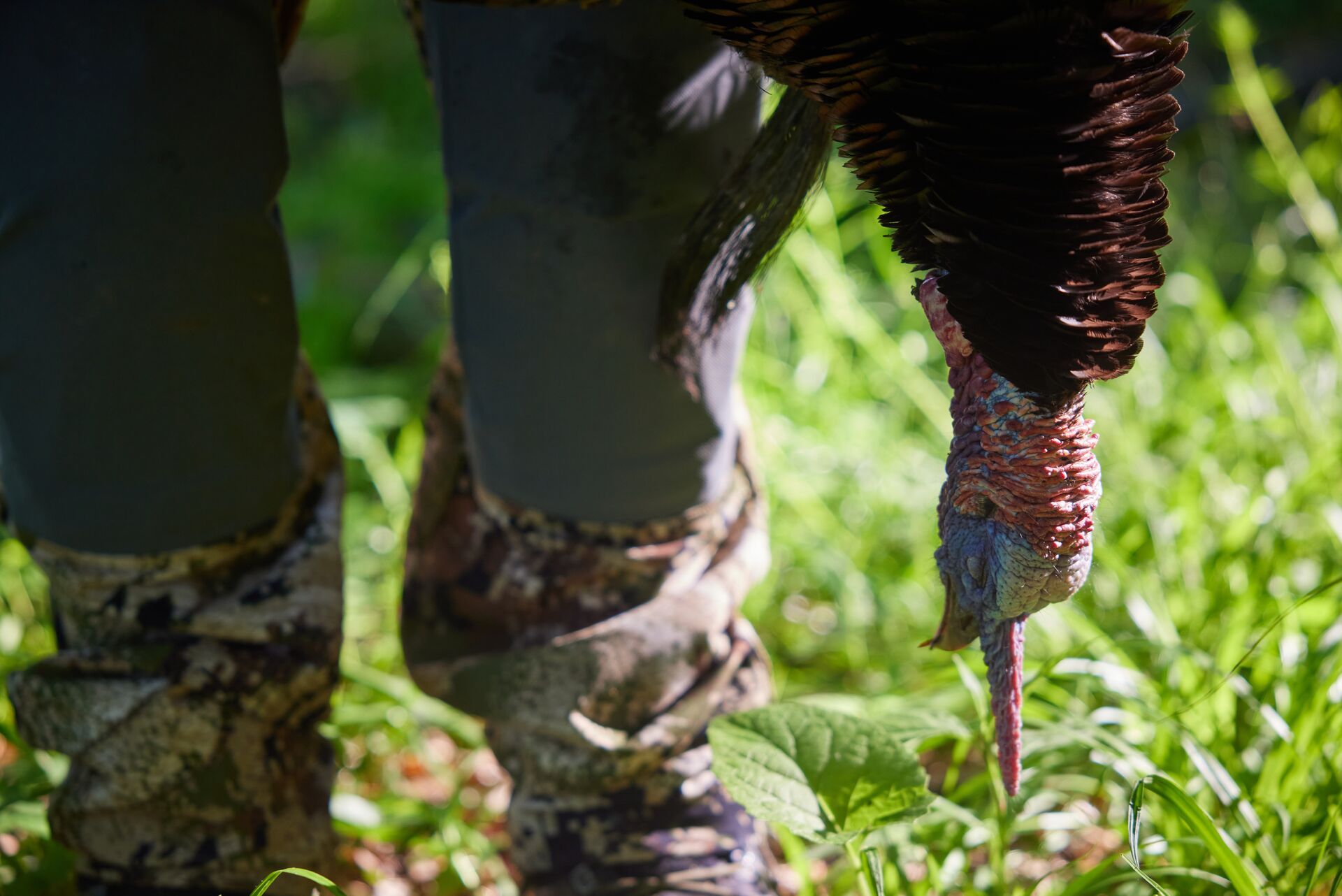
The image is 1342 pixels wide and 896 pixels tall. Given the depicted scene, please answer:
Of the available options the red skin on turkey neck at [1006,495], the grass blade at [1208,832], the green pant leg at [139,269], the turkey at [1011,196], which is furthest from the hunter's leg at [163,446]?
the grass blade at [1208,832]

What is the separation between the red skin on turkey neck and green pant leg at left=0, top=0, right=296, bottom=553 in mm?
525

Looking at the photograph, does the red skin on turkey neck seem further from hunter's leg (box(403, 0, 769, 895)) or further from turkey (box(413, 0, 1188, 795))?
hunter's leg (box(403, 0, 769, 895))

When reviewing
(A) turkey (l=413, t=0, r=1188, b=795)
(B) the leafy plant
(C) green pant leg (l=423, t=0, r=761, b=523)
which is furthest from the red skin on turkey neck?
(C) green pant leg (l=423, t=0, r=761, b=523)

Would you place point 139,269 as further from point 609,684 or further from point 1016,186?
point 1016,186

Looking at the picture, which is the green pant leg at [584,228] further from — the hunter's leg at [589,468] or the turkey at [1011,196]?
the turkey at [1011,196]

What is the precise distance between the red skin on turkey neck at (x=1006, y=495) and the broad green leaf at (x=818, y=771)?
0.50ft

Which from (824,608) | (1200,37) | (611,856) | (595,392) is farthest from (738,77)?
(1200,37)

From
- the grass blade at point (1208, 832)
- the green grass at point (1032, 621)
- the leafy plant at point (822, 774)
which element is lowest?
the green grass at point (1032, 621)

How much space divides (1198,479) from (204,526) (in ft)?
4.16

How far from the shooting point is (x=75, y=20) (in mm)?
734

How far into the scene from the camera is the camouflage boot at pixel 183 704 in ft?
2.91

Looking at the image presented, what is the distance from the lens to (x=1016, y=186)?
551 millimetres

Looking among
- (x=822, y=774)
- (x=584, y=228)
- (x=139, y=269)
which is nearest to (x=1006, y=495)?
(x=822, y=774)

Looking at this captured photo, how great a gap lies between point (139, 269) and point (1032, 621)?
Answer: 1.01m
